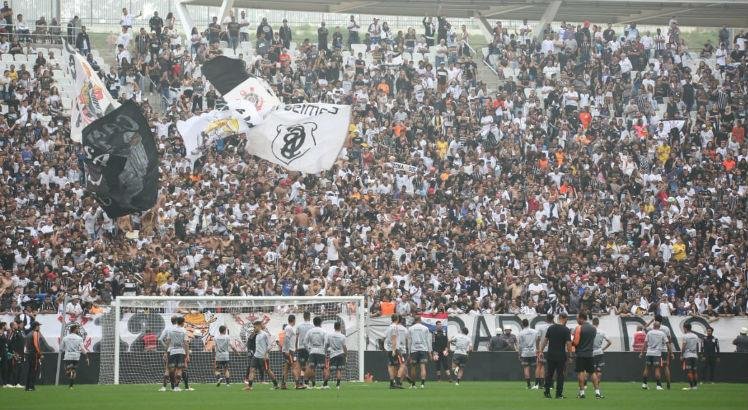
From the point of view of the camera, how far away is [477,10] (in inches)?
1937

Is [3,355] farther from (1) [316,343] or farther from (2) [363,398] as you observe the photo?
(2) [363,398]

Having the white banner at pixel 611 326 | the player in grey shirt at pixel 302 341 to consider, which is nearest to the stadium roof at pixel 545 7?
the white banner at pixel 611 326

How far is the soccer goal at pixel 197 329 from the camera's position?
30.3 m

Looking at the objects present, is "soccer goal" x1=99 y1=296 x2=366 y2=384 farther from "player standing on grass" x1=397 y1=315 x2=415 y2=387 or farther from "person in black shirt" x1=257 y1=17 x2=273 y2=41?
"person in black shirt" x1=257 y1=17 x2=273 y2=41

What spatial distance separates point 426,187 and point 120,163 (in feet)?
33.6

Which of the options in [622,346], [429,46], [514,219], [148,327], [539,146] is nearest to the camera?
[148,327]

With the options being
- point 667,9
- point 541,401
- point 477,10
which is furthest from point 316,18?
point 541,401

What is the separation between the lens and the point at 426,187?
38.2m

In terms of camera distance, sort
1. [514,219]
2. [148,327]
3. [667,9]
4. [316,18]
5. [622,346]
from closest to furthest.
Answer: [148,327] < [622,346] < [514,219] < [667,9] < [316,18]

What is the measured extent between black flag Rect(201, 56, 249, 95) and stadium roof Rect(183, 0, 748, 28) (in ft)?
35.8

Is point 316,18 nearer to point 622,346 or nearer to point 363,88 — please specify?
point 363,88

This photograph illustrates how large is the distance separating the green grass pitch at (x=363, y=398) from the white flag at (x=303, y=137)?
6.82 m

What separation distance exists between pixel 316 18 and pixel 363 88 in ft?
57.7

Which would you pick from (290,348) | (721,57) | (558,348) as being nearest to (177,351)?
(290,348)
